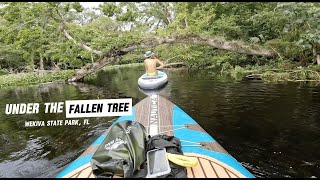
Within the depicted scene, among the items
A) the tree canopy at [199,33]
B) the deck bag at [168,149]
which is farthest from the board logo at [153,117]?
the tree canopy at [199,33]

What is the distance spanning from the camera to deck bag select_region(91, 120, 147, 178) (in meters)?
2.47

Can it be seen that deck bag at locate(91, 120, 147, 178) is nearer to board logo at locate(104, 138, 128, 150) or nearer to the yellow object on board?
board logo at locate(104, 138, 128, 150)

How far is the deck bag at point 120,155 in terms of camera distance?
247cm

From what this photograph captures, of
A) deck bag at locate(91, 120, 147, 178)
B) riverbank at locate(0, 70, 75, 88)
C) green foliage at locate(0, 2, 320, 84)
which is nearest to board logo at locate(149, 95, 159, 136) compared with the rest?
deck bag at locate(91, 120, 147, 178)

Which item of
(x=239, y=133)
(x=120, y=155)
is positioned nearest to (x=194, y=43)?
(x=239, y=133)

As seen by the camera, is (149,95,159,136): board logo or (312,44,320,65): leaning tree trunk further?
(312,44,320,65): leaning tree trunk

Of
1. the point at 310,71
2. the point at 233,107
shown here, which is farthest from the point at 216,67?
the point at 233,107

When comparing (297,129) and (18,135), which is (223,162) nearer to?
(297,129)

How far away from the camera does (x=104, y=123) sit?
24.1ft

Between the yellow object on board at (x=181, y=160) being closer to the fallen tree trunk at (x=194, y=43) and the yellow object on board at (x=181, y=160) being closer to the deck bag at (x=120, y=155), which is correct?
the deck bag at (x=120, y=155)

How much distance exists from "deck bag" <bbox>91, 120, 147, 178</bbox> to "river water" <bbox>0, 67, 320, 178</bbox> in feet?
7.45

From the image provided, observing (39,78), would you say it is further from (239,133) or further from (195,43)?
(239,133)

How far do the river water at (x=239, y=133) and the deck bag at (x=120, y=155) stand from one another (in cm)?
227

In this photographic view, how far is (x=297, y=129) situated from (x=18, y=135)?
6.62 metres
